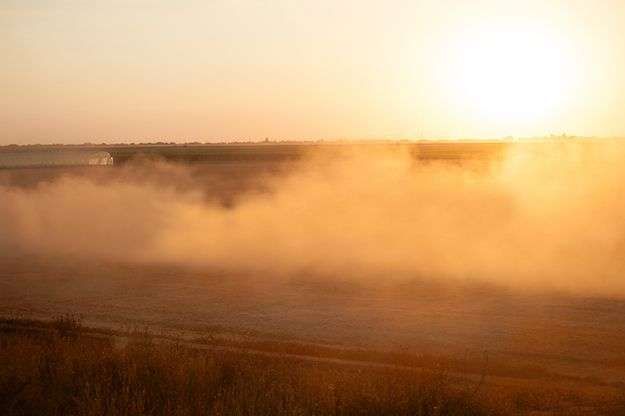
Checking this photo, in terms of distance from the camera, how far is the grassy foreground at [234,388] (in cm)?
908

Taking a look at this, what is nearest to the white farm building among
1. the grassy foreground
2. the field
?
the field

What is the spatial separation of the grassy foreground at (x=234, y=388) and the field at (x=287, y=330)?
0.11ft

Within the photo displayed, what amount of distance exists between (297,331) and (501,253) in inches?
425

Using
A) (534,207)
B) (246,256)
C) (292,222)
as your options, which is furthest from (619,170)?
(246,256)

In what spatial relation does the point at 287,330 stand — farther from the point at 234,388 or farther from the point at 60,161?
the point at 60,161

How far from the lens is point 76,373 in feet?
34.6

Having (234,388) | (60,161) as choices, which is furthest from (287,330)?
(60,161)

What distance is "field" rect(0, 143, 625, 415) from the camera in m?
9.73

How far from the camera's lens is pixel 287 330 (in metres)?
15.5

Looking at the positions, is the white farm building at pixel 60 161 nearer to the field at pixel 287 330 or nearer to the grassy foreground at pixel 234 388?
the field at pixel 287 330

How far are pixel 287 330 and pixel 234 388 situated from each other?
604 cm

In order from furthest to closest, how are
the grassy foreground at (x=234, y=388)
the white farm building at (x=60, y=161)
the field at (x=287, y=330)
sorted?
the white farm building at (x=60, y=161) < the field at (x=287, y=330) < the grassy foreground at (x=234, y=388)

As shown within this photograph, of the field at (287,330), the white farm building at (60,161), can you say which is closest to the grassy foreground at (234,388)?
the field at (287,330)

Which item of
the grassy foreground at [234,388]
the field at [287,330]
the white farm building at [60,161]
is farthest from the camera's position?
the white farm building at [60,161]
